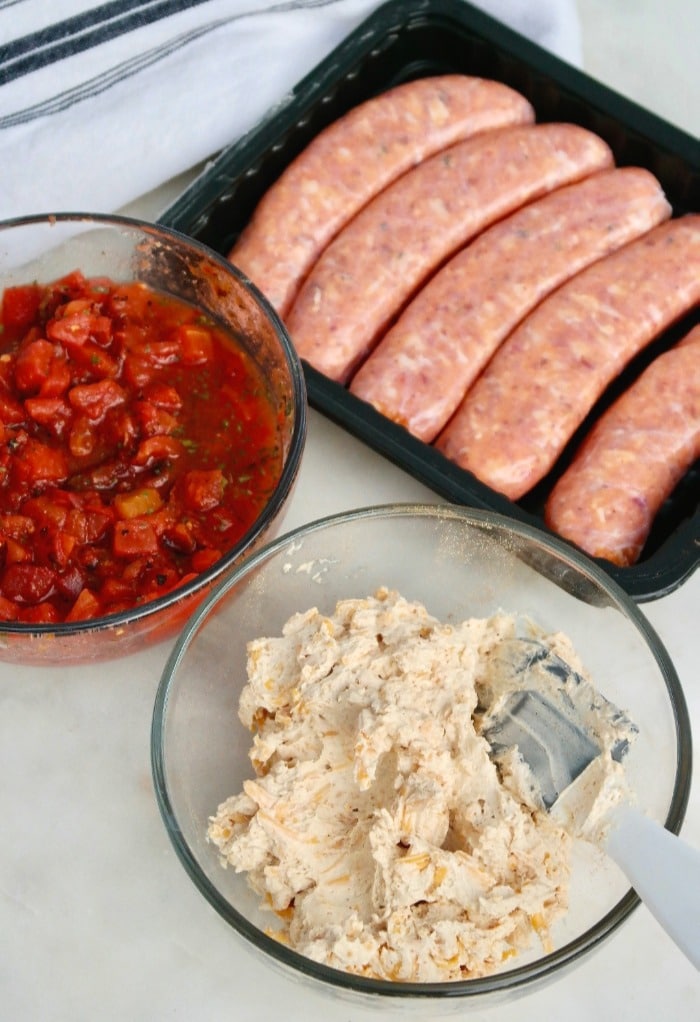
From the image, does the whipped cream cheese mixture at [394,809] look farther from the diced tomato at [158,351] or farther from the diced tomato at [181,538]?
the diced tomato at [158,351]

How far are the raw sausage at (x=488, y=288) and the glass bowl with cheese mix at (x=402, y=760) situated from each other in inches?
14.3

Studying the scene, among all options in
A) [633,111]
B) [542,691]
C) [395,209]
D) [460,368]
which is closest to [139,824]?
[542,691]

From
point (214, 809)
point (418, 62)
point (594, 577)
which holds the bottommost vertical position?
point (214, 809)

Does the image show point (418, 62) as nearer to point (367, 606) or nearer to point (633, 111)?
point (633, 111)

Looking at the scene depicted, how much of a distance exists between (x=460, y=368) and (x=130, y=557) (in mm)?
703

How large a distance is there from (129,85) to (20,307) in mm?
557

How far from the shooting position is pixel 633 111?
2.26 meters

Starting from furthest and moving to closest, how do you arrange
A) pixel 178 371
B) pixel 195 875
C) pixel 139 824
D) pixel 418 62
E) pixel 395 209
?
pixel 418 62 → pixel 395 209 → pixel 178 371 → pixel 139 824 → pixel 195 875

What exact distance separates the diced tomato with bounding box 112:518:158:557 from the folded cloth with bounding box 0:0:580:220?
2.81 ft

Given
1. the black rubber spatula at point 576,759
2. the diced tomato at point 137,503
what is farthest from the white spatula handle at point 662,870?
the diced tomato at point 137,503

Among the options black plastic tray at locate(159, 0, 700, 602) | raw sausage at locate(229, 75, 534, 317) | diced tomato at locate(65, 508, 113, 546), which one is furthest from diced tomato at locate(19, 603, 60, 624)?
raw sausage at locate(229, 75, 534, 317)

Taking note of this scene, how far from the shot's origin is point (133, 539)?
168 centimetres

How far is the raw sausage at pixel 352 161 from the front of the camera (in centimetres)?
215

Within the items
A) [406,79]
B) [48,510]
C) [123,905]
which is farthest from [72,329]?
[406,79]
